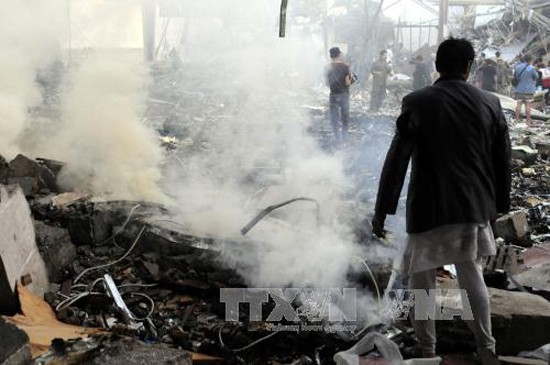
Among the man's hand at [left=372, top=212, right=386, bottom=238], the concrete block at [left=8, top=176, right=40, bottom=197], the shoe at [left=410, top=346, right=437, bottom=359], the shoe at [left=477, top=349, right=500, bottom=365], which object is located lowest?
the shoe at [left=410, top=346, right=437, bottom=359]

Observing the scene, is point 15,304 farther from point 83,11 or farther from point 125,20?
point 125,20

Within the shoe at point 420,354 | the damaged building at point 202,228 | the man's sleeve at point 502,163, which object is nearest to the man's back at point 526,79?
the damaged building at point 202,228

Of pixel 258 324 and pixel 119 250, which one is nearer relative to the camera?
pixel 258 324

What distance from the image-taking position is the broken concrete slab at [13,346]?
276 centimetres

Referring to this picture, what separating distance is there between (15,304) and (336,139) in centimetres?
792

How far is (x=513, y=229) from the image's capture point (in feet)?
19.5

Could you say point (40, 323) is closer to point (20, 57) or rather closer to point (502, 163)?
point (502, 163)

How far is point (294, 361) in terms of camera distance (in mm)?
3521

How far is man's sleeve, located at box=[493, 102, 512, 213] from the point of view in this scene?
3.02 m

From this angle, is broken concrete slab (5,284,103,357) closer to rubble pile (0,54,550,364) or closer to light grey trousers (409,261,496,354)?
rubble pile (0,54,550,364)

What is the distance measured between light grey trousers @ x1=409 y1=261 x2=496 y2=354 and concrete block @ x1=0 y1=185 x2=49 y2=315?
290cm

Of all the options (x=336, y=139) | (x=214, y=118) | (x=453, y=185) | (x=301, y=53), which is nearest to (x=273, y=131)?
(x=336, y=139)

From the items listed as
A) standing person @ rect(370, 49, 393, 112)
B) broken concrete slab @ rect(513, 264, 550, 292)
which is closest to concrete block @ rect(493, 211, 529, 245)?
broken concrete slab @ rect(513, 264, 550, 292)

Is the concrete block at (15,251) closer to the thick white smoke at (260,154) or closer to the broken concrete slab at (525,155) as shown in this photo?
the thick white smoke at (260,154)
